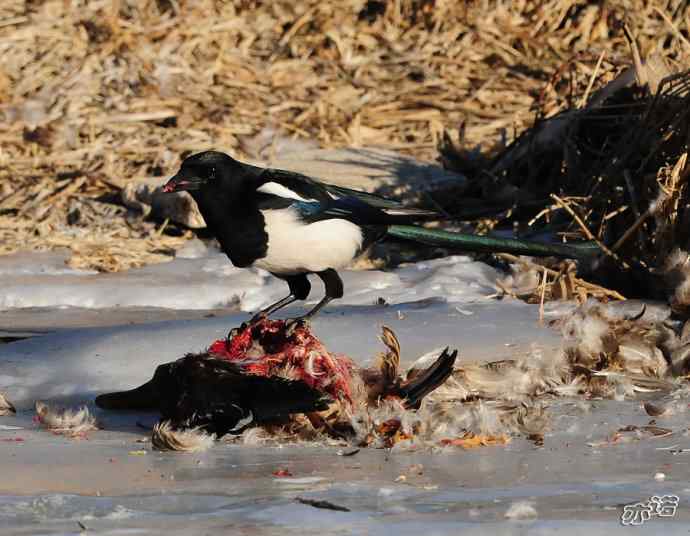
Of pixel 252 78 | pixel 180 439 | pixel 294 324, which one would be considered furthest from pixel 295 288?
pixel 252 78

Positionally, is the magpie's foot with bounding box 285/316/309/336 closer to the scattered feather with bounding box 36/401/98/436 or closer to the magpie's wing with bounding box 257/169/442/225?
the magpie's wing with bounding box 257/169/442/225

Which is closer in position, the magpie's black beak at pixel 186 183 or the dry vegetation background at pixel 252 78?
the magpie's black beak at pixel 186 183

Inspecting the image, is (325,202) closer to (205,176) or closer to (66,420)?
(205,176)

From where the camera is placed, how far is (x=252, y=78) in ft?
30.6

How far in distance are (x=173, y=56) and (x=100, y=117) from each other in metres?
0.91

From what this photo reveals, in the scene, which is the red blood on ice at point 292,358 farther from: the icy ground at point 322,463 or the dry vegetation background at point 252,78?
the dry vegetation background at point 252,78

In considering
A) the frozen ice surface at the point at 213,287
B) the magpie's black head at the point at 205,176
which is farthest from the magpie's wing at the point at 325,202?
the frozen ice surface at the point at 213,287

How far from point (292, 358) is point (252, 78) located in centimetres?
554

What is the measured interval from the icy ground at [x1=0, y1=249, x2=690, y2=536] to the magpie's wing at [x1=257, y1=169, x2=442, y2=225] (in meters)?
0.38

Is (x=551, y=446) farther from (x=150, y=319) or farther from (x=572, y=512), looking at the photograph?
(x=150, y=319)

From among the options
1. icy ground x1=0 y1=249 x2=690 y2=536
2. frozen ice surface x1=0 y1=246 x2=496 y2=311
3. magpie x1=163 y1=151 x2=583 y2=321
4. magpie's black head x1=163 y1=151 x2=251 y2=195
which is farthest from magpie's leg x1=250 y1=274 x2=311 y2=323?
frozen ice surface x1=0 y1=246 x2=496 y2=311

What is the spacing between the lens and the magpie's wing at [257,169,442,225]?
442cm

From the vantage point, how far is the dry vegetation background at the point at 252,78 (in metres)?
8.05

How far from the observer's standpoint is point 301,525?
2699 millimetres
